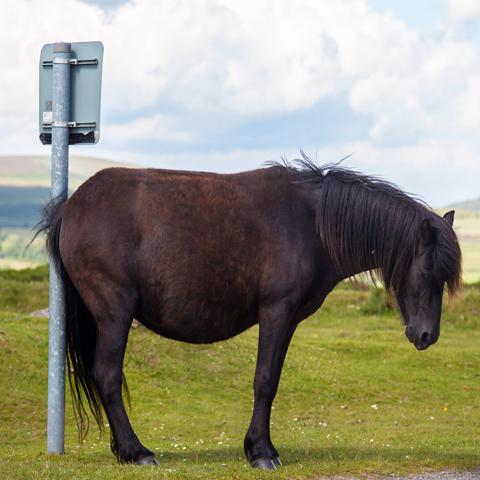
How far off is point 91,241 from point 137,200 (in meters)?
0.56

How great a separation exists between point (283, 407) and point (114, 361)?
8517 mm

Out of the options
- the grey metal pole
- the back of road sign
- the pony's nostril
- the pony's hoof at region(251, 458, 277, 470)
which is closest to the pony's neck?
the pony's nostril

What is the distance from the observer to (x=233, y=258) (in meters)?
9.30

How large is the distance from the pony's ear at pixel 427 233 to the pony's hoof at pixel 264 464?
7.84 ft

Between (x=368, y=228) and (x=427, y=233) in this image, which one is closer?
(x=427, y=233)

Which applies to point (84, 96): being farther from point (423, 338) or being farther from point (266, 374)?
point (423, 338)

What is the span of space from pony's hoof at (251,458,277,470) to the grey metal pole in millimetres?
2080

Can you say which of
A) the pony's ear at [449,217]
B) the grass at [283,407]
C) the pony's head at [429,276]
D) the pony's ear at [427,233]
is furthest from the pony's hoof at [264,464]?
the pony's ear at [449,217]

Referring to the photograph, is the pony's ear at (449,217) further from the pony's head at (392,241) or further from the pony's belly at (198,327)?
the pony's belly at (198,327)

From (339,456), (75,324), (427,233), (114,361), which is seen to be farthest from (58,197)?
(339,456)

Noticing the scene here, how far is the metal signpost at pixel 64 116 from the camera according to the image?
32.8 ft

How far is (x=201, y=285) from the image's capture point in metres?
9.27

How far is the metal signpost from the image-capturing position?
10.0 metres

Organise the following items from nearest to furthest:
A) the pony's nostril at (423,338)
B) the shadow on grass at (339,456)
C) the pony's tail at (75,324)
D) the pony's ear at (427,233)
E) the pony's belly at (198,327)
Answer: the pony's ear at (427,233), the pony's nostril at (423,338), the pony's belly at (198,327), the pony's tail at (75,324), the shadow on grass at (339,456)
